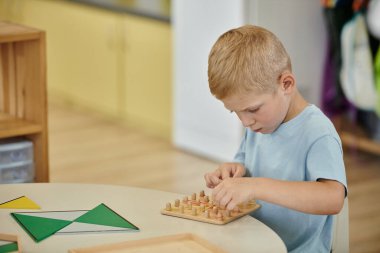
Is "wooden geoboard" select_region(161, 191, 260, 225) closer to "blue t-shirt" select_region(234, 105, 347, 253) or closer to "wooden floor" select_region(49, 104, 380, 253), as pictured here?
"blue t-shirt" select_region(234, 105, 347, 253)

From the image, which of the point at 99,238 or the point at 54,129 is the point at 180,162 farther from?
the point at 99,238

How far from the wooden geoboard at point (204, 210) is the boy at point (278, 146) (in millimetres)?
46

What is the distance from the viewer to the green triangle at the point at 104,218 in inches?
66.0

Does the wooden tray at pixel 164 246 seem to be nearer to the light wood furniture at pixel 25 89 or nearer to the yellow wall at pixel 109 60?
the light wood furniture at pixel 25 89

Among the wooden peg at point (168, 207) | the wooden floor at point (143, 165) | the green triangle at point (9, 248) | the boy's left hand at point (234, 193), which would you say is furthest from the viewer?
the wooden floor at point (143, 165)

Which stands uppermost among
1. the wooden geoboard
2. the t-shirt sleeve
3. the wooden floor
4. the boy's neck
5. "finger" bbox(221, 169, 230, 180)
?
the boy's neck

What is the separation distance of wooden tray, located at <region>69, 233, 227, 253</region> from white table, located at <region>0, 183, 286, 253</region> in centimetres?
2

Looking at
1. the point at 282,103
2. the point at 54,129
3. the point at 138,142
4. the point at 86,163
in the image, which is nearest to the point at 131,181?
the point at 86,163

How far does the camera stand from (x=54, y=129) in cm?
484

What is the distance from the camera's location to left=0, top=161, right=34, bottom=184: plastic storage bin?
261cm

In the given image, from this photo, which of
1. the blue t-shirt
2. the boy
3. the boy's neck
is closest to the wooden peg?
the boy

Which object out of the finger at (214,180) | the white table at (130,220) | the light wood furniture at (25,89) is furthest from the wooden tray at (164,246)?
the light wood furniture at (25,89)

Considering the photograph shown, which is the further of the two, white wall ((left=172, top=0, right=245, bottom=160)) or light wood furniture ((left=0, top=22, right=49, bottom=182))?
white wall ((left=172, top=0, right=245, bottom=160))

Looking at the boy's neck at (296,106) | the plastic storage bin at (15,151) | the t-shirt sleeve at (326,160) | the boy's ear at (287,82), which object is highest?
the boy's ear at (287,82)
